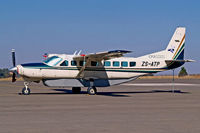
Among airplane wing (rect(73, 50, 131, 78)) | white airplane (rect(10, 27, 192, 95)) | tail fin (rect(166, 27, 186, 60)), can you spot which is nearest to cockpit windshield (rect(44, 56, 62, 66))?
white airplane (rect(10, 27, 192, 95))

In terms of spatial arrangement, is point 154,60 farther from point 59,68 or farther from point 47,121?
point 47,121

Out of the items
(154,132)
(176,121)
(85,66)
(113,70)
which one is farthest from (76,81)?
(154,132)

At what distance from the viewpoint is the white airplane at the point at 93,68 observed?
23109mm

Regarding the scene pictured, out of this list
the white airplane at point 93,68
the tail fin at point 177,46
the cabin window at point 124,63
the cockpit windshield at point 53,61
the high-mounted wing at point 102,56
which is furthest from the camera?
the tail fin at point 177,46

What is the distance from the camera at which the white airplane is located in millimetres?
23109

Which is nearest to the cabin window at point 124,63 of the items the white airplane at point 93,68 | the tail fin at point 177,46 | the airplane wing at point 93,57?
the white airplane at point 93,68

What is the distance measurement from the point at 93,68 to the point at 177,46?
7.29m

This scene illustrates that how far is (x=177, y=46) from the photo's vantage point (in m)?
27.0

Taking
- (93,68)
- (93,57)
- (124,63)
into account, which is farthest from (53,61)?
(124,63)

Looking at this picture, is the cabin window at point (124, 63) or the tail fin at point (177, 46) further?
the tail fin at point (177, 46)

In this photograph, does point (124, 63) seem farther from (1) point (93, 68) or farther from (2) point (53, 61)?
(2) point (53, 61)

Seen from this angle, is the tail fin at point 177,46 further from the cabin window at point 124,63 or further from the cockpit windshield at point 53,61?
the cockpit windshield at point 53,61

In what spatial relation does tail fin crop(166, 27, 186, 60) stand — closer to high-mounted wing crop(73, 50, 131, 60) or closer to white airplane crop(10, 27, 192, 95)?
white airplane crop(10, 27, 192, 95)

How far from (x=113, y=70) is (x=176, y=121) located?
Answer: 1475 centimetres
